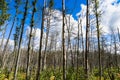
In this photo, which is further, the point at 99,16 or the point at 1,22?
the point at 99,16

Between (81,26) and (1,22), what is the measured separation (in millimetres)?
13384

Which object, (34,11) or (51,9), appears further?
(51,9)

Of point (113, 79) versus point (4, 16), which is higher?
point (4, 16)

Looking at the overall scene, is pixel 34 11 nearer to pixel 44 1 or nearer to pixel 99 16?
pixel 44 1

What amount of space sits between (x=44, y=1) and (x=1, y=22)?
6532 mm

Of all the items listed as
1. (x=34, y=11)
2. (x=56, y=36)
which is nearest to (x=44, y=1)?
(x=34, y=11)

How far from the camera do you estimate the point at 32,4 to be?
61.6ft

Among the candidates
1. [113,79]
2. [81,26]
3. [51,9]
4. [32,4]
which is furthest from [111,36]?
[32,4]

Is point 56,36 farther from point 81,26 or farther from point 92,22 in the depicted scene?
point 92,22

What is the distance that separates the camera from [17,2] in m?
26.2

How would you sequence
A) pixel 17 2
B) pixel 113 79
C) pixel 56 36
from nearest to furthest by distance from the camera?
pixel 113 79
pixel 17 2
pixel 56 36

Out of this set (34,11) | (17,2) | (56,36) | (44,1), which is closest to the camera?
(44,1)

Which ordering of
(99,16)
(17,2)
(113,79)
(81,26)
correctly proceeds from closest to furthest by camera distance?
(99,16) < (113,79) < (17,2) < (81,26)

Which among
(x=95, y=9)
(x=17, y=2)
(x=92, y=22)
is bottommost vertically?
(x=92, y=22)
